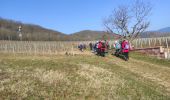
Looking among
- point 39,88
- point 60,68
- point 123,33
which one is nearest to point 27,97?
point 39,88

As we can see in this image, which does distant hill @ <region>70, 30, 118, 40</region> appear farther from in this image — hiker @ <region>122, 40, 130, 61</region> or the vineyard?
hiker @ <region>122, 40, 130, 61</region>

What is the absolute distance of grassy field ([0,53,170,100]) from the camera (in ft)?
53.4

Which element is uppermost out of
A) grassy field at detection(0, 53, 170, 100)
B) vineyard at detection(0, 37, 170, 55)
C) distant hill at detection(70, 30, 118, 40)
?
distant hill at detection(70, 30, 118, 40)

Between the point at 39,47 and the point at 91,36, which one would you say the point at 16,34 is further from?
the point at 91,36

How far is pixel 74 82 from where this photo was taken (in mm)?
18422

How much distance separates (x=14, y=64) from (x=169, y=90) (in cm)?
1062

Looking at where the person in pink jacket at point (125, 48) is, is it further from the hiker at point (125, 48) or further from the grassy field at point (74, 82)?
the grassy field at point (74, 82)

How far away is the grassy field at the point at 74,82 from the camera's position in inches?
641

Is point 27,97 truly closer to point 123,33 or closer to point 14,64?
point 14,64

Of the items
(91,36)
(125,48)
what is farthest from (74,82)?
(91,36)

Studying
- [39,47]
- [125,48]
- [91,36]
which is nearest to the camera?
[125,48]

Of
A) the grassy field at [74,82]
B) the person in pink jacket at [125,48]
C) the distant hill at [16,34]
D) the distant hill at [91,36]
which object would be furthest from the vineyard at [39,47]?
the distant hill at [16,34]

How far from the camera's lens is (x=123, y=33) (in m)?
58.2

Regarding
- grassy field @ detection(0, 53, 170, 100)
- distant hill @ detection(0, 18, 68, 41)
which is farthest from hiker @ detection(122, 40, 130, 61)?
distant hill @ detection(0, 18, 68, 41)
